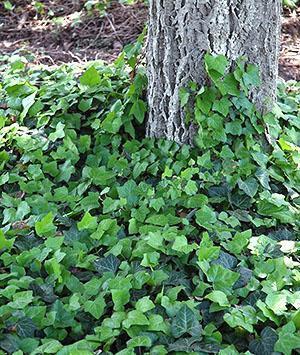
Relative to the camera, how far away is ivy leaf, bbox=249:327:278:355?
2213 mm

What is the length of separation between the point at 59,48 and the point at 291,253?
11.8 feet

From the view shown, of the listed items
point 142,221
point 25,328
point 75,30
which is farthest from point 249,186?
point 75,30

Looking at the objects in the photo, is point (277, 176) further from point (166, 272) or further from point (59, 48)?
point (59, 48)

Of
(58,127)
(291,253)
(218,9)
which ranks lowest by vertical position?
(291,253)

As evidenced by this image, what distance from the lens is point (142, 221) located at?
2.78 m

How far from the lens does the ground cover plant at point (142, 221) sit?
2.27 m

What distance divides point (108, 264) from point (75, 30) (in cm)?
378

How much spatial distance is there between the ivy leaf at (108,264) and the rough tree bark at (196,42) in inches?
34.8

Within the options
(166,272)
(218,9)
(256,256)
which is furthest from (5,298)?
(218,9)

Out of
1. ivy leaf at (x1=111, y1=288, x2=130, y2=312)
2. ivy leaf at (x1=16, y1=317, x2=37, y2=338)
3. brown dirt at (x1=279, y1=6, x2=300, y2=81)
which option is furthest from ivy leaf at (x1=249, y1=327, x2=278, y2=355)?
brown dirt at (x1=279, y1=6, x2=300, y2=81)

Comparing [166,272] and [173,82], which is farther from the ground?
[173,82]

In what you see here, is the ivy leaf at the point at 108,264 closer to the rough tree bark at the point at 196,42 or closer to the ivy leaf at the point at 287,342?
the ivy leaf at the point at 287,342

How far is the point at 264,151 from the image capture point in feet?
10.5

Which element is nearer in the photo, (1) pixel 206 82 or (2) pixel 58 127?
(1) pixel 206 82
